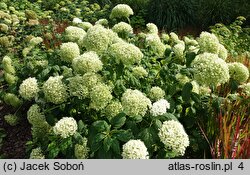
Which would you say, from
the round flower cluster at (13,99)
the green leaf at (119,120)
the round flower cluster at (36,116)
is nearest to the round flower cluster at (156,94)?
the green leaf at (119,120)

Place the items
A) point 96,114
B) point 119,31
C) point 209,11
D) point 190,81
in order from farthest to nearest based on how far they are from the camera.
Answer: point 209,11 < point 119,31 < point 190,81 < point 96,114

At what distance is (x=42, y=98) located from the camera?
3340 millimetres

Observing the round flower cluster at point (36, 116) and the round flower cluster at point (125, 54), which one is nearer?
the round flower cluster at point (125, 54)

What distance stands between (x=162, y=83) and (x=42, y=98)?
3.67 ft

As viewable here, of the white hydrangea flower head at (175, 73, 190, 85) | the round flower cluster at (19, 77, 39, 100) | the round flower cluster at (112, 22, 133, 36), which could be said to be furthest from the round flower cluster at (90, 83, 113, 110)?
the round flower cluster at (112, 22, 133, 36)

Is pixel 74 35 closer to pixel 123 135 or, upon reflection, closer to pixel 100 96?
pixel 100 96

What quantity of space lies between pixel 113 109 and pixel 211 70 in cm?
85

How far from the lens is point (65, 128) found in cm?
289

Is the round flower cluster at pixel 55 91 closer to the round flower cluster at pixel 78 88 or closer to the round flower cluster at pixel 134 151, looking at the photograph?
the round flower cluster at pixel 78 88

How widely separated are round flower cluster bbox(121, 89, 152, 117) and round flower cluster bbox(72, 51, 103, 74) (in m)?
0.32

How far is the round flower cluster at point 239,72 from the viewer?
347cm

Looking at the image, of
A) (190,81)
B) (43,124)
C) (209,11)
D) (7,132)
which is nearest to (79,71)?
(43,124)

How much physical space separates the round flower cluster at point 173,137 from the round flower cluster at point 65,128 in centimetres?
67

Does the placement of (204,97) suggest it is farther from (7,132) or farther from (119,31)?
(7,132)
